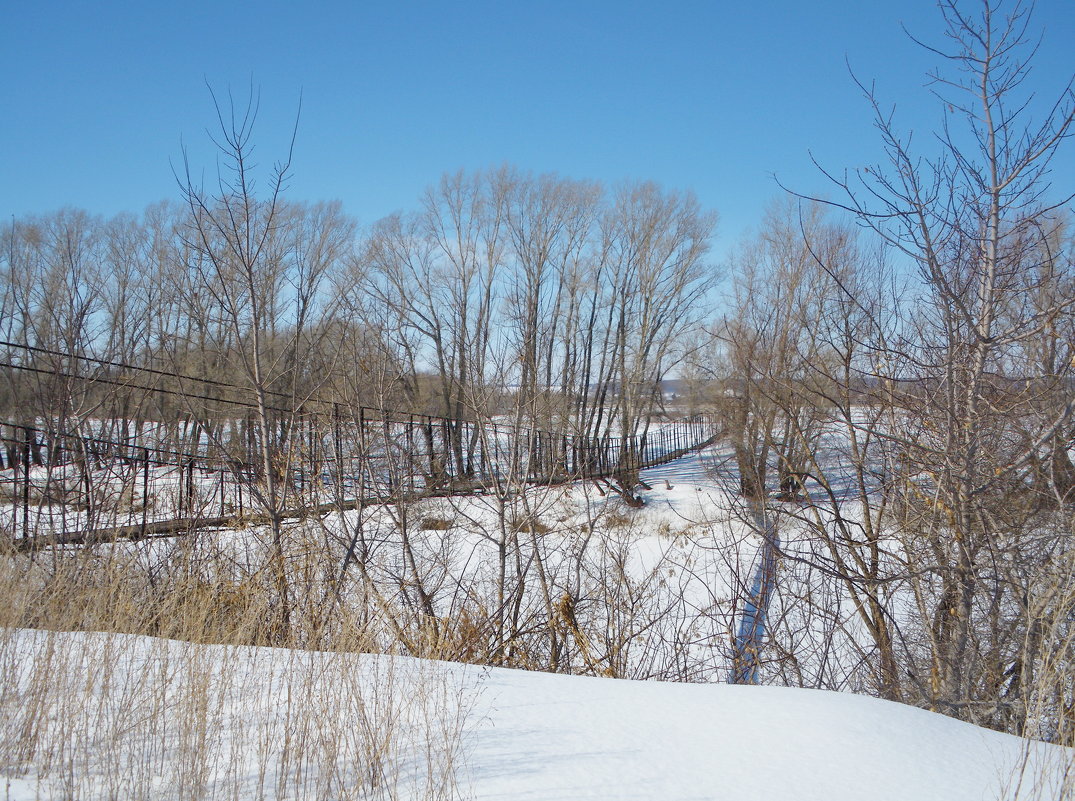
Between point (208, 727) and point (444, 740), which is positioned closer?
point (444, 740)

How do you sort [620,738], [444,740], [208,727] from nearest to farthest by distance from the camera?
[444,740] → [208,727] → [620,738]

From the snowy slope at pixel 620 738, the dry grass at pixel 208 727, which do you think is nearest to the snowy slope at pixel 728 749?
the snowy slope at pixel 620 738

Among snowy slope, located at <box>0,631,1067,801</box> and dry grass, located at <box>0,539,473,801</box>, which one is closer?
dry grass, located at <box>0,539,473,801</box>

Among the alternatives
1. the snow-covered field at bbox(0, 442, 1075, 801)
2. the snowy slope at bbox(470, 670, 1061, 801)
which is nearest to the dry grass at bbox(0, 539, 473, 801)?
the snow-covered field at bbox(0, 442, 1075, 801)

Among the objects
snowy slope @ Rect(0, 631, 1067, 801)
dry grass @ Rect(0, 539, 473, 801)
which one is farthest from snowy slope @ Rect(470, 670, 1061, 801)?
dry grass @ Rect(0, 539, 473, 801)

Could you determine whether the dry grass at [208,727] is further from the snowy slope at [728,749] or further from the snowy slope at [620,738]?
the snowy slope at [728,749]

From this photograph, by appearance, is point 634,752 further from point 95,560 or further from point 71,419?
point 71,419

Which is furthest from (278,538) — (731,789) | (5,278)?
(5,278)

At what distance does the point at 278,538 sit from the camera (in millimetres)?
6223

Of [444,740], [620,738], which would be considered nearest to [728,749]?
[620,738]

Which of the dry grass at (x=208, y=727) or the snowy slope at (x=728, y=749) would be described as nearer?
the dry grass at (x=208, y=727)

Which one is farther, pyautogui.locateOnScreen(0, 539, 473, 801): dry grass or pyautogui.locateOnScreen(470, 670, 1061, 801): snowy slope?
pyautogui.locateOnScreen(470, 670, 1061, 801): snowy slope

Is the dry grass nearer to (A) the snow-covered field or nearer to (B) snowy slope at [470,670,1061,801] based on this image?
(A) the snow-covered field

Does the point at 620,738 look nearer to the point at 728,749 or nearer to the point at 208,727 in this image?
the point at 728,749
